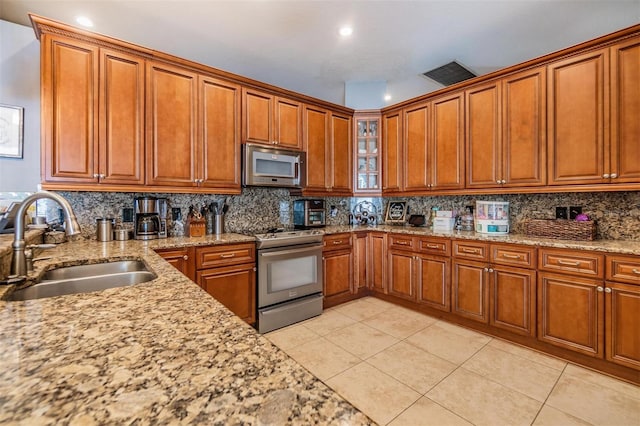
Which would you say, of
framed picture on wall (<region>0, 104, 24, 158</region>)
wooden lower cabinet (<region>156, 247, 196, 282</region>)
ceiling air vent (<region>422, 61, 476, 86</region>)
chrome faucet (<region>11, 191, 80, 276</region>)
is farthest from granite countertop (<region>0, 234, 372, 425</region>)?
ceiling air vent (<region>422, 61, 476, 86</region>)

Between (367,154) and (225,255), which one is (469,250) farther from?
(225,255)

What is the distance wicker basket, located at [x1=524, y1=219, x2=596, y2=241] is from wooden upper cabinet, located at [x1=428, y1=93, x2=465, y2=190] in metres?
0.76

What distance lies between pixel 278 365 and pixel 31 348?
55 centimetres

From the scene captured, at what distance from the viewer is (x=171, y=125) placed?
8.30ft

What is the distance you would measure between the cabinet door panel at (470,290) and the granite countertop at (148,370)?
8.21ft

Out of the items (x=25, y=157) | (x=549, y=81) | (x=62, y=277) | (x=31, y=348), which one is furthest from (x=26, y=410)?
(x=549, y=81)

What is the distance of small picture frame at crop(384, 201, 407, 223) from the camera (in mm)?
3818

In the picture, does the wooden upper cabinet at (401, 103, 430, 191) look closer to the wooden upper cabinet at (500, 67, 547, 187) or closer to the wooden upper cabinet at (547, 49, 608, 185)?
the wooden upper cabinet at (500, 67, 547, 187)

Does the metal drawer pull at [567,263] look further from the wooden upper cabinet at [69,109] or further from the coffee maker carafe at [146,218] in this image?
the wooden upper cabinet at [69,109]

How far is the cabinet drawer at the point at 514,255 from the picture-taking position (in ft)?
7.58

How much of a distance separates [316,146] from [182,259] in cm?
199

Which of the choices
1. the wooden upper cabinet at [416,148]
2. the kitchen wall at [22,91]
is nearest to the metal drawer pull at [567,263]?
the wooden upper cabinet at [416,148]

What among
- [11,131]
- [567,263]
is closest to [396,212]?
[567,263]

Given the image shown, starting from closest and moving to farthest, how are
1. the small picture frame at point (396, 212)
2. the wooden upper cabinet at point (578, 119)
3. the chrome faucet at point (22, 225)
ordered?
the chrome faucet at point (22, 225) < the wooden upper cabinet at point (578, 119) < the small picture frame at point (396, 212)
